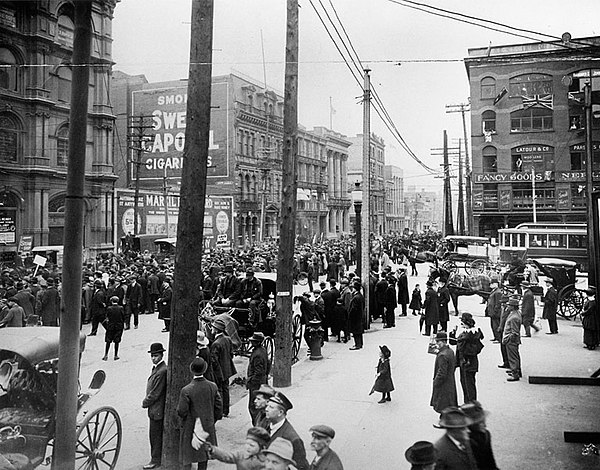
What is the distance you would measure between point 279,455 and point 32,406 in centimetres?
256

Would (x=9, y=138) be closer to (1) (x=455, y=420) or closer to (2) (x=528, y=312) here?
(1) (x=455, y=420)

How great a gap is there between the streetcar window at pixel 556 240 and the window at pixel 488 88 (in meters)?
8.74

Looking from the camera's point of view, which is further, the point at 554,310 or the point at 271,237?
the point at 271,237

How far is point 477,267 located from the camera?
1892cm

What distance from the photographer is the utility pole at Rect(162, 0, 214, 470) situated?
5.09 metres

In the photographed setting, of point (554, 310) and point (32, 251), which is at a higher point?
point (32, 251)

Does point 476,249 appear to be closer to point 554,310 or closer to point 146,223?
point 554,310

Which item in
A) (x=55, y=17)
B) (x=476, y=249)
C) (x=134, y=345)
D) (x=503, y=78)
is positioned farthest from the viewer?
(x=476, y=249)

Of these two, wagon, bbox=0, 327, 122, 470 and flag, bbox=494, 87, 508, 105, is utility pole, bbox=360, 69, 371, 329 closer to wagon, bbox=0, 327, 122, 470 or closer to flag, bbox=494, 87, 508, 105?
flag, bbox=494, 87, 508, 105

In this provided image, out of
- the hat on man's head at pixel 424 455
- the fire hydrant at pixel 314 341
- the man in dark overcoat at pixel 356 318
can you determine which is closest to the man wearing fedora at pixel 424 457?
the hat on man's head at pixel 424 455

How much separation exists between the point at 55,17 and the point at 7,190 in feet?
5.96

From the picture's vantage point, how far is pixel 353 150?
13.7 meters

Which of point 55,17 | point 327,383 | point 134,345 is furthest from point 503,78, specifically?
point 134,345

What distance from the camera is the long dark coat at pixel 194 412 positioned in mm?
4719
